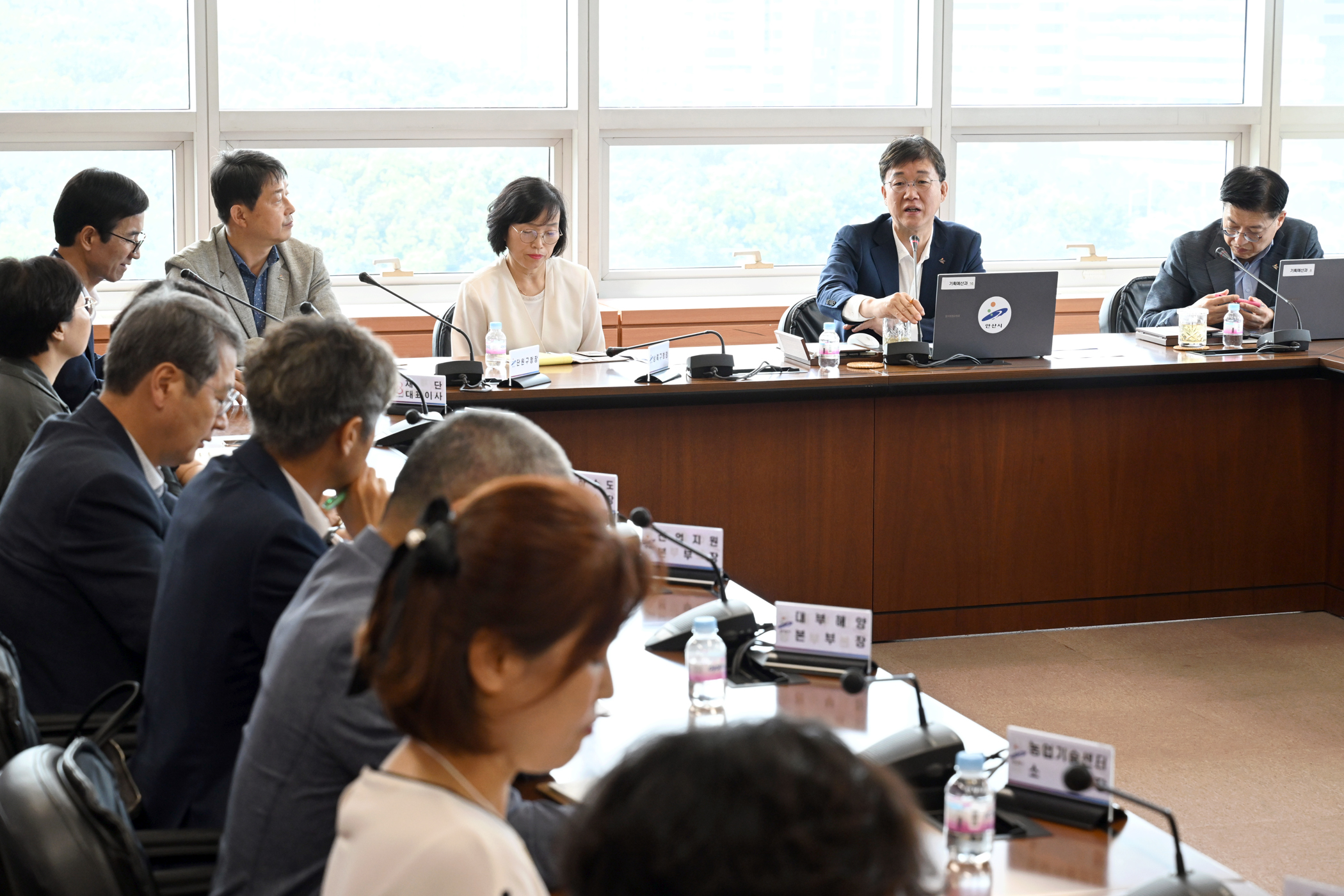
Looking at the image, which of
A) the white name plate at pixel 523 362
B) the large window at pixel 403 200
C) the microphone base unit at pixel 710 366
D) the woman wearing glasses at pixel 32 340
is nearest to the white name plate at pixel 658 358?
the microphone base unit at pixel 710 366

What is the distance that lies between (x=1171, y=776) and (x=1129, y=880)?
1726 millimetres

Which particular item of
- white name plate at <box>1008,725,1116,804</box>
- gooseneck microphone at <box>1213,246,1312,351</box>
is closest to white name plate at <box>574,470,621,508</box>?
white name plate at <box>1008,725,1116,804</box>

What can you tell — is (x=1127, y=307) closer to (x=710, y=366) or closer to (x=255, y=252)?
(x=710, y=366)

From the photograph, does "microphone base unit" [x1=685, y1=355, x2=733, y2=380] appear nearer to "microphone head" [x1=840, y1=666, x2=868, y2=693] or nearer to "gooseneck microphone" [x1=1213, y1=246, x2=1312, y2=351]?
"gooseneck microphone" [x1=1213, y1=246, x2=1312, y2=351]

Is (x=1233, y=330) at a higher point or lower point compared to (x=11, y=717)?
higher

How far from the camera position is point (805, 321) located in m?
4.22

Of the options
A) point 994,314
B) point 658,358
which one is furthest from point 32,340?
point 994,314

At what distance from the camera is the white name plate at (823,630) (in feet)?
6.11

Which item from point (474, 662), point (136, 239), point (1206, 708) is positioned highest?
point (136, 239)

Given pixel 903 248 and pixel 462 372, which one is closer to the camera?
pixel 462 372

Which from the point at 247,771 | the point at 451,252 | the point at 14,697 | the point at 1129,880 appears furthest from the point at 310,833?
the point at 451,252

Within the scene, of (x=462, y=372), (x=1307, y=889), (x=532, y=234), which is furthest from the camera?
(x=532, y=234)

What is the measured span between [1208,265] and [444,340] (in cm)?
249

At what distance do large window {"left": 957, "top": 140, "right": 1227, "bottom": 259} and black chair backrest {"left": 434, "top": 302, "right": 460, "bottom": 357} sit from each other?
269cm
